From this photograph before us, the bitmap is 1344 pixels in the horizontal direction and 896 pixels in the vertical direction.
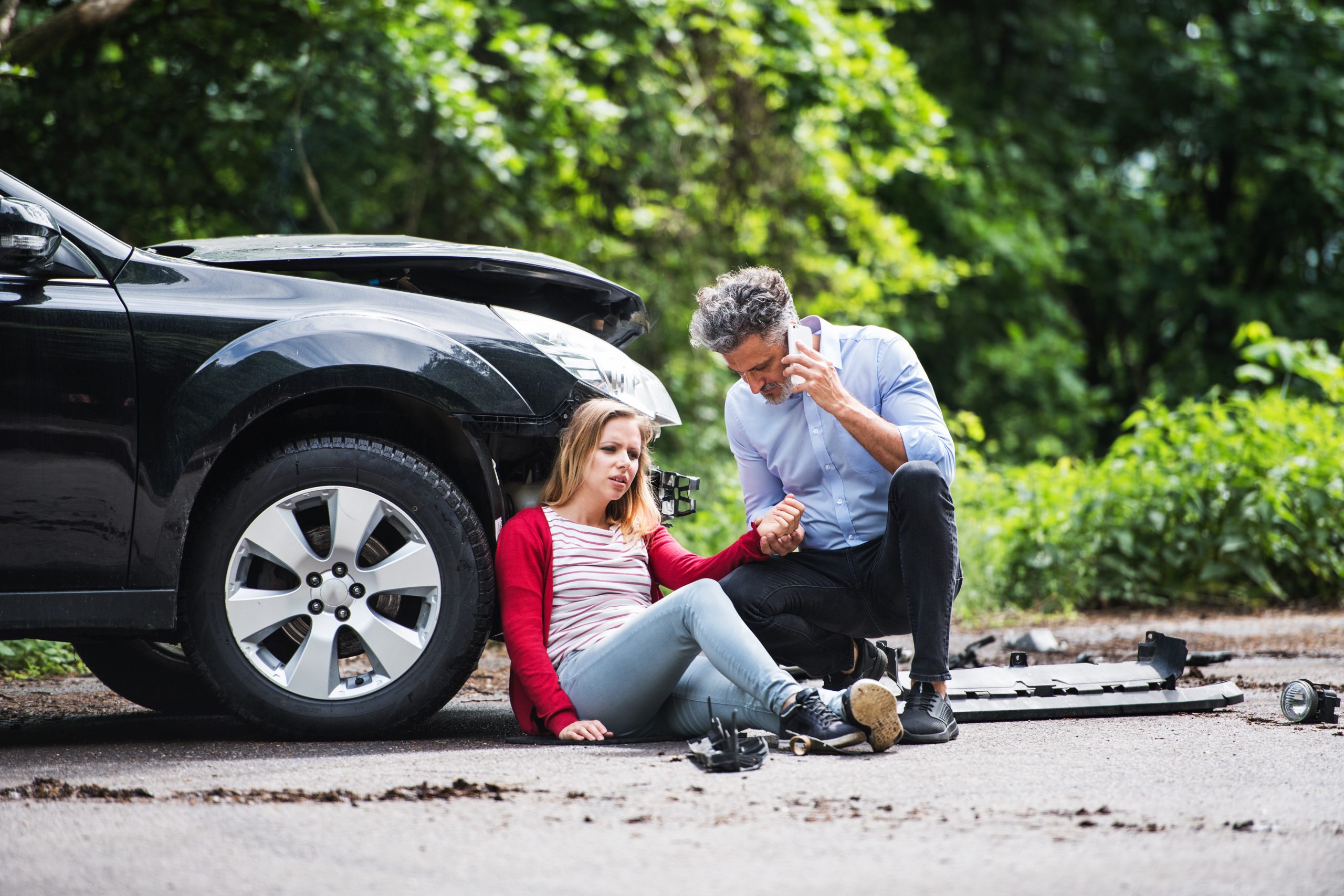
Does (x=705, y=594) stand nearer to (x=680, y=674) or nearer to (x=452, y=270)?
(x=680, y=674)

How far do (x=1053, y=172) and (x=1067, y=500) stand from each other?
9.23m

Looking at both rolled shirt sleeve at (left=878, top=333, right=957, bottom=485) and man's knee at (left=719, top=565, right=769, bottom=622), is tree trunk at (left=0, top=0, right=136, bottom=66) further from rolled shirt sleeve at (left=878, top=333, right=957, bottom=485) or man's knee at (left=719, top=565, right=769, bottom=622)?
rolled shirt sleeve at (left=878, top=333, right=957, bottom=485)

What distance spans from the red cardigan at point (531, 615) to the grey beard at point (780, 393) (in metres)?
0.43

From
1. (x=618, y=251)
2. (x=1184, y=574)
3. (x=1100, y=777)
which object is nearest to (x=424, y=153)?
(x=618, y=251)

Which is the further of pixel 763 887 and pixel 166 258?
pixel 166 258

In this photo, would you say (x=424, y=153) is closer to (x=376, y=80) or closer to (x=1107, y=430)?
(x=376, y=80)

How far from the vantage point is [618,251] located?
11367 millimetres

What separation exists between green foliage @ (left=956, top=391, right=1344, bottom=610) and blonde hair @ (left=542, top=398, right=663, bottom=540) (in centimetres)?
449

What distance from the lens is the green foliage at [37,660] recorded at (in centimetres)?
568

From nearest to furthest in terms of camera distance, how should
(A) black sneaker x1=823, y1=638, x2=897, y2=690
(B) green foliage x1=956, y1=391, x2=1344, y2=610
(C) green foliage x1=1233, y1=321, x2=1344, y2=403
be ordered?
(A) black sneaker x1=823, y1=638, x2=897, y2=690, (B) green foliage x1=956, y1=391, x2=1344, y2=610, (C) green foliage x1=1233, y1=321, x2=1344, y2=403

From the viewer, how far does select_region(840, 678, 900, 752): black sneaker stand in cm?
345

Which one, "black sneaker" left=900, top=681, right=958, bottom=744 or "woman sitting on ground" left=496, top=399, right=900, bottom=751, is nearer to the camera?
"woman sitting on ground" left=496, top=399, right=900, bottom=751

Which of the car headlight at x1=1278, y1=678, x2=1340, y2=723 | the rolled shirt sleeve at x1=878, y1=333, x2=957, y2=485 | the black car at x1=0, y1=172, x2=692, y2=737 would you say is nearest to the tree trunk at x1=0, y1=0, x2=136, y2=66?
the black car at x1=0, y1=172, x2=692, y2=737

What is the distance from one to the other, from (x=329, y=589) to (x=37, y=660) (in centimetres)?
288
